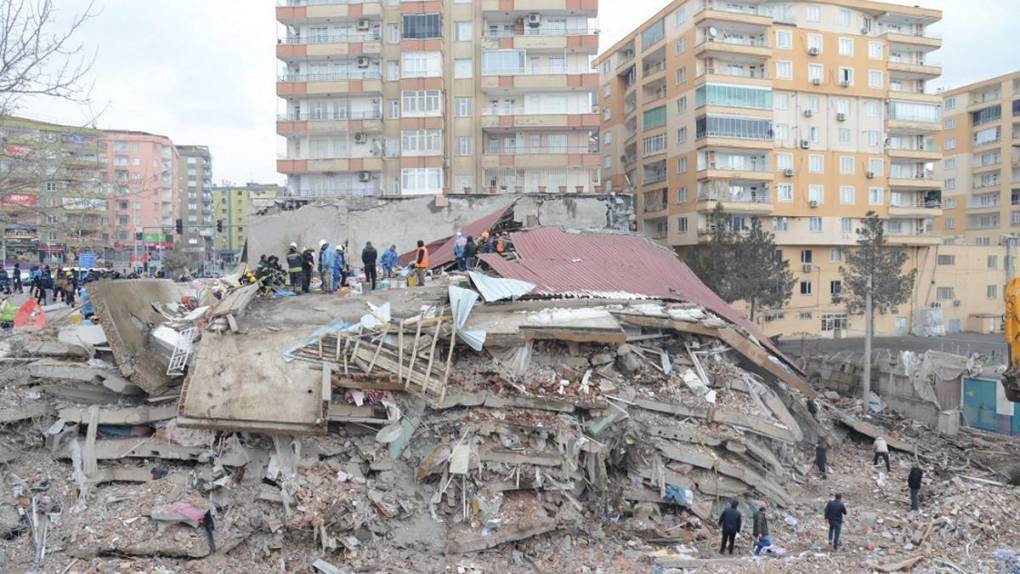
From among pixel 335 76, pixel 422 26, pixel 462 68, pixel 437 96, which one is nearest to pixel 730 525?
pixel 437 96

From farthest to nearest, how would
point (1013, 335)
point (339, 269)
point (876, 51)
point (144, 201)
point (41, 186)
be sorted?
1. point (144, 201)
2. point (876, 51)
3. point (339, 269)
4. point (1013, 335)
5. point (41, 186)

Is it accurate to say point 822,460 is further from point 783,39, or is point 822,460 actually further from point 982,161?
point 982,161

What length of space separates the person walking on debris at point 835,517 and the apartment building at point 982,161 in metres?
41.1

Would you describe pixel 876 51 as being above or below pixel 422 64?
above

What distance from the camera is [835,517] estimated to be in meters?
9.95

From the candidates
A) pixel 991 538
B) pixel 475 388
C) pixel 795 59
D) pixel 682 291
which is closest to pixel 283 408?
pixel 475 388

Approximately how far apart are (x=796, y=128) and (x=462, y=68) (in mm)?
17423

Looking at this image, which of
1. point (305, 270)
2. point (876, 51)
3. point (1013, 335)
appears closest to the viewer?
point (1013, 335)

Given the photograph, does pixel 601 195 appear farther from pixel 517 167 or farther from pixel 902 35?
pixel 902 35

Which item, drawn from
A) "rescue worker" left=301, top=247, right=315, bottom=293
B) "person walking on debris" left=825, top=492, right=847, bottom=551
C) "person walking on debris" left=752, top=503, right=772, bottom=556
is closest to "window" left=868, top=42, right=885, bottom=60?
"person walking on debris" left=825, top=492, right=847, bottom=551

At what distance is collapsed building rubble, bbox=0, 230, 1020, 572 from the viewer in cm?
919

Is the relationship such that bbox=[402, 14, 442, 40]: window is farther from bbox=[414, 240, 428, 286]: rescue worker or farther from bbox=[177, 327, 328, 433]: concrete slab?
bbox=[177, 327, 328, 433]: concrete slab

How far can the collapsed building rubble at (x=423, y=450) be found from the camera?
30.1 feet

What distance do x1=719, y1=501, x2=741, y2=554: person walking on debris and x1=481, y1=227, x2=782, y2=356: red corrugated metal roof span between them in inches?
208
